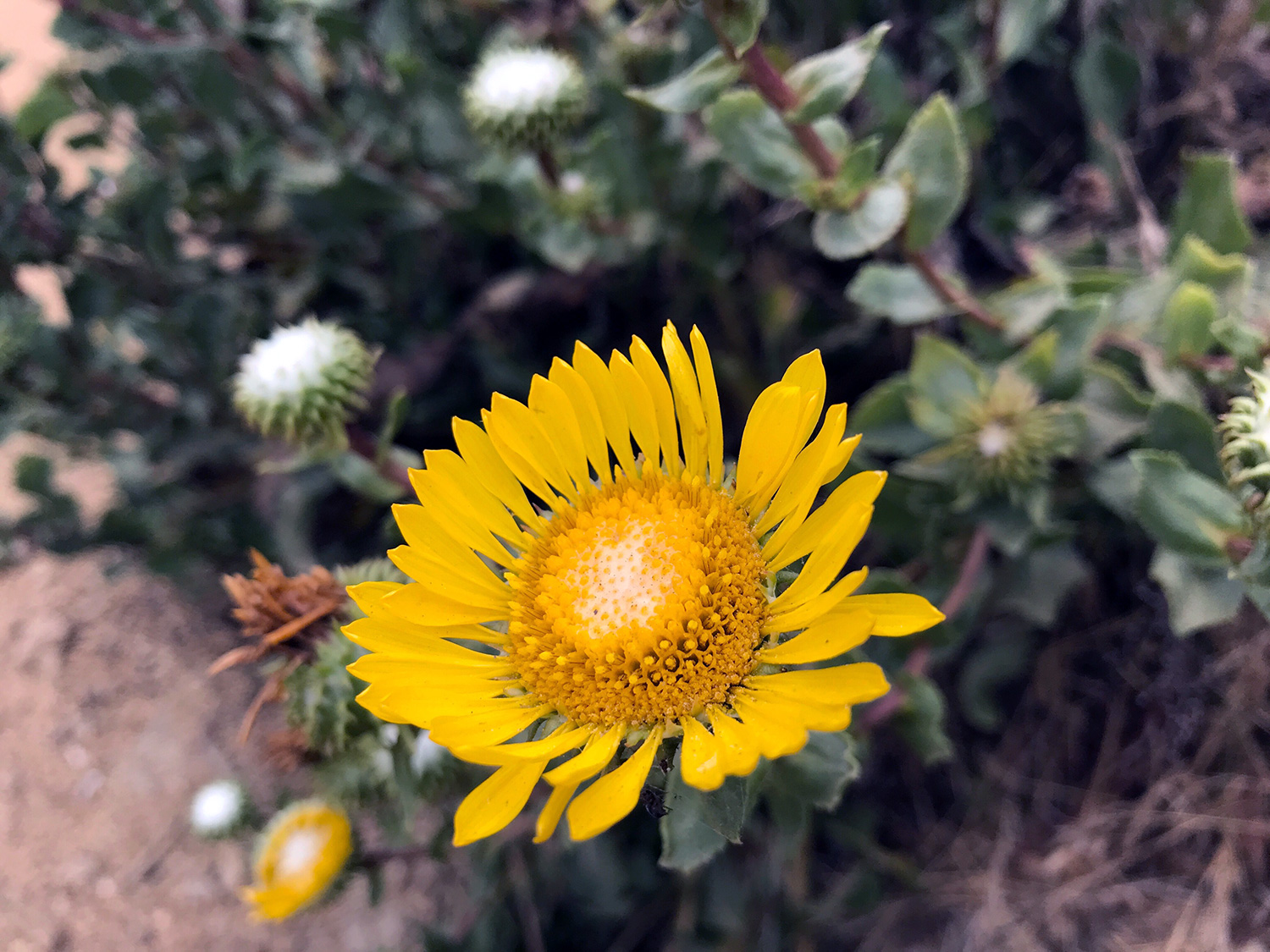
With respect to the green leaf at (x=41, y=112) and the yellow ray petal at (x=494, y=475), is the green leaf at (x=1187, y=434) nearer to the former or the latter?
the yellow ray petal at (x=494, y=475)

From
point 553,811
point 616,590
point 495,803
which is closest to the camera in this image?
point 553,811

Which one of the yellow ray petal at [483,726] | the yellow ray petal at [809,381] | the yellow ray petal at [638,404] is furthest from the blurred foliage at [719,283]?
the yellow ray petal at [809,381]

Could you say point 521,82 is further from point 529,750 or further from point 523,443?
point 529,750

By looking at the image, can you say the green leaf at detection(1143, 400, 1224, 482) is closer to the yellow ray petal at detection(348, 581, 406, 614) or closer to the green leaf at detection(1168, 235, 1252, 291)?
the green leaf at detection(1168, 235, 1252, 291)

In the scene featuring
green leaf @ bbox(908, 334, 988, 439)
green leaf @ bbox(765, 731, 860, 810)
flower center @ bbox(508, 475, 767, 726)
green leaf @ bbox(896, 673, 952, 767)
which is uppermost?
flower center @ bbox(508, 475, 767, 726)

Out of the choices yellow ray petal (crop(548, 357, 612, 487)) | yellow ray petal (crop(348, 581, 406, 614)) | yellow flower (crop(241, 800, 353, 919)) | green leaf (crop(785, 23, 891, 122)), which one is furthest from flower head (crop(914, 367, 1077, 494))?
yellow flower (crop(241, 800, 353, 919))

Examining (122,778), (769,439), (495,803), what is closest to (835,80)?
(769,439)
